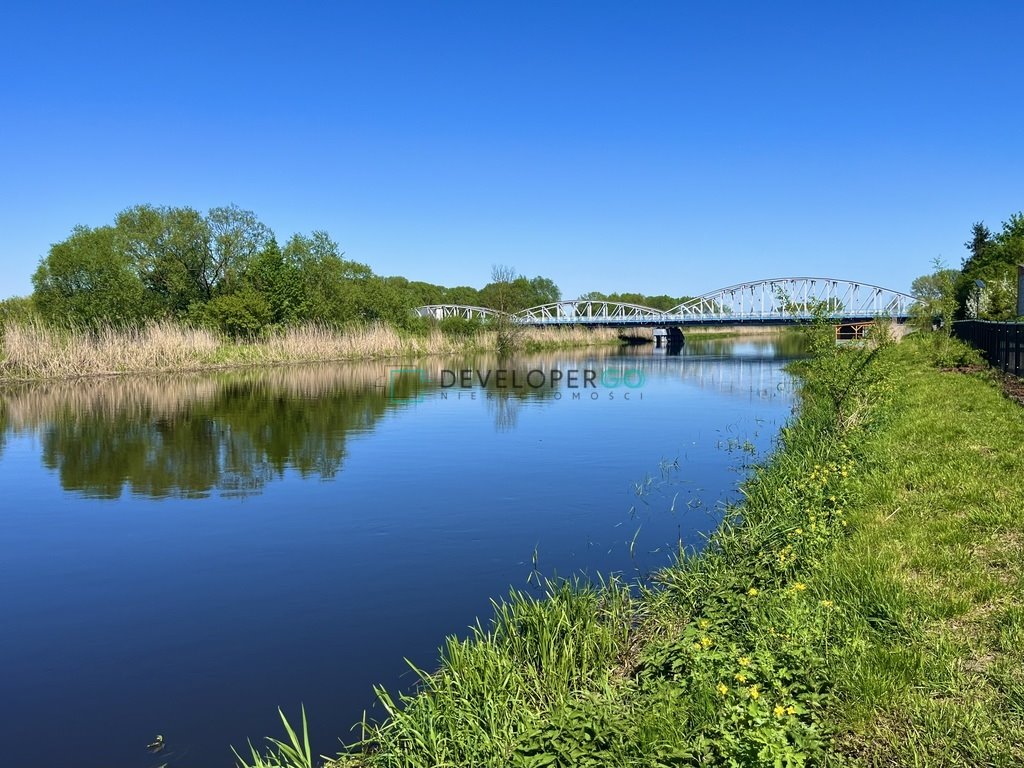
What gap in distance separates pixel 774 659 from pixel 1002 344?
63.2 ft

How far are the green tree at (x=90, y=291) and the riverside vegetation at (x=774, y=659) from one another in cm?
3908

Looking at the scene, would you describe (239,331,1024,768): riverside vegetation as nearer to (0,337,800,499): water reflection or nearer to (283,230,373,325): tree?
(0,337,800,499): water reflection

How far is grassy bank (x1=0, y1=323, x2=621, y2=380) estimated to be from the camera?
3002cm

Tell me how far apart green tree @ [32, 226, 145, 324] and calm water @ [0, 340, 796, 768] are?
2197 cm

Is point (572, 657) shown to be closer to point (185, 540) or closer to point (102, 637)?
point (102, 637)

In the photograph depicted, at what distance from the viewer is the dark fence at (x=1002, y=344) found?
17609 millimetres

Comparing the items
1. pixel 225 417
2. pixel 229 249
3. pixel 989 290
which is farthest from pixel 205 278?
pixel 989 290

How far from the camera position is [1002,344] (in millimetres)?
19594

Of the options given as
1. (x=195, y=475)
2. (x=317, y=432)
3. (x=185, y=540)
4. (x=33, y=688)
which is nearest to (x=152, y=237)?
(x=317, y=432)

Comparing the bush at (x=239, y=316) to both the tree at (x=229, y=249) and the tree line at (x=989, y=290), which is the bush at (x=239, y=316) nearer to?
the tree at (x=229, y=249)

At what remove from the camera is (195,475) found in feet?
42.9

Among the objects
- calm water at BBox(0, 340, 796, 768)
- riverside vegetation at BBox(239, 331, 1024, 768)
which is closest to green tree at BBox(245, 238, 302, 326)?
calm water at BBox(0, 340, 796, 768)

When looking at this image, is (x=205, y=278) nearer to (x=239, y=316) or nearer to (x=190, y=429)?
(x=239, y=316)

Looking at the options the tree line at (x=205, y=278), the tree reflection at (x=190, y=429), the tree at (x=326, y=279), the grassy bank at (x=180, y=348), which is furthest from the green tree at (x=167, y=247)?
the tree reflection at (x=190, y=429)
